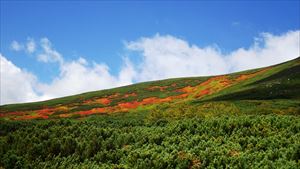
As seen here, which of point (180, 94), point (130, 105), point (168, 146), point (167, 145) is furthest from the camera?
point (180, 94)

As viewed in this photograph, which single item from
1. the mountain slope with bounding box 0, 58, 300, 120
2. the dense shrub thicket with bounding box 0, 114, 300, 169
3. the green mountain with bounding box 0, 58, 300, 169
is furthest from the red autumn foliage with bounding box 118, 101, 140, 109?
the dense shrub thicket with bounding box 0, 114, 300, 169

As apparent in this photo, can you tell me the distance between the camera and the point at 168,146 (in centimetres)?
2080

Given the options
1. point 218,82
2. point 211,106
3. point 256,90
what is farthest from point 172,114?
point 218,82

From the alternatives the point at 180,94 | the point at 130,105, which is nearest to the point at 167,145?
the point at 130,105

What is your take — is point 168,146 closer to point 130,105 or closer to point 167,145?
point 167,145

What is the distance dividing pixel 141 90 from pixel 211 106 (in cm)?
7018

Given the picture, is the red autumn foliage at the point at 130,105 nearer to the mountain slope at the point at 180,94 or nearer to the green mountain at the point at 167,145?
the mountain slope at the point at 180,94

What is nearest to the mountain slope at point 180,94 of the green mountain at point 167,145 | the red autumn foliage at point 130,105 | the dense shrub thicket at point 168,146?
the red autumn foliage at point 130,105

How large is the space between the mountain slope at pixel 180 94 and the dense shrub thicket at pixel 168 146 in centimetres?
4226

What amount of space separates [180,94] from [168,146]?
8013 centimetres

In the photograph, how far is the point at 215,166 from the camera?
17.0 metres

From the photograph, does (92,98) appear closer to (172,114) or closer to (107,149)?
(172,114)

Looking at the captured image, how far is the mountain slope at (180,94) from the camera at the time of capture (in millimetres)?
72500

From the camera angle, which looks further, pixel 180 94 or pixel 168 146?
pixel 180 94
